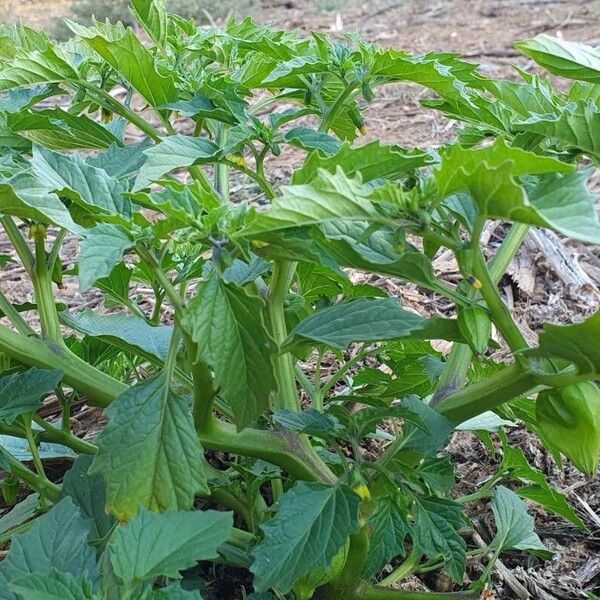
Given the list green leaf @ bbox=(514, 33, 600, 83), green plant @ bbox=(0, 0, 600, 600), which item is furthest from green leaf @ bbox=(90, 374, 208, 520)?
green leaf @ bbox=(514, 33, 600, 83)

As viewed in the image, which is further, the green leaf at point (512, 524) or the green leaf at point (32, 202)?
the green leaf at point (512, 524)

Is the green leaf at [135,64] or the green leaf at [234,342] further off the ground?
the green leaf at [135,64]

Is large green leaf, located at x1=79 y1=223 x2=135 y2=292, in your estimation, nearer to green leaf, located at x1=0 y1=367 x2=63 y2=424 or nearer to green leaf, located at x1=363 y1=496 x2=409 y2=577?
green leaf, located at x1=0 y1=367 x2=63 y2=424

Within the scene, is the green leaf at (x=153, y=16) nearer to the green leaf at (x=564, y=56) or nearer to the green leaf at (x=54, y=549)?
the green leaf at (x=564, y=56)

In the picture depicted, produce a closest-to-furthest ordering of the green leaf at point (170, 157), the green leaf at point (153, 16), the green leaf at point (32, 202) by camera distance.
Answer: the green leaf at point (32, 202) < the green leaf at point (170, 157) < the green leaf at point (153, 16)

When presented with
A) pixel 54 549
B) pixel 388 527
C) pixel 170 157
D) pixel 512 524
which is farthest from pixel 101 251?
pixel 512 524

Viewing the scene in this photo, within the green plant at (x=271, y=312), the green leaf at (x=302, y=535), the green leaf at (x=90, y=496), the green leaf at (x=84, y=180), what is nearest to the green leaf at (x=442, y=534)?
the green plant at (x=271, y=312)

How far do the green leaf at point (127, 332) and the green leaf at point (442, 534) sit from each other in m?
0.34

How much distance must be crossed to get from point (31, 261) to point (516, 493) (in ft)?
2.24

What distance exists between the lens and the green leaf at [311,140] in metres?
0.85

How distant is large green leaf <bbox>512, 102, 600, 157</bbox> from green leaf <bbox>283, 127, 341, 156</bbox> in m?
0.19

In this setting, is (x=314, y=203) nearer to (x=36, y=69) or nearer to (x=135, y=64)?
(x=135, y=64)

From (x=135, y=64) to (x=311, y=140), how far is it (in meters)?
0.20

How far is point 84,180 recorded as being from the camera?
2.58ft
